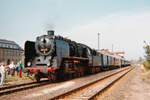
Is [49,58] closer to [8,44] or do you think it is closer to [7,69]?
[7,69]

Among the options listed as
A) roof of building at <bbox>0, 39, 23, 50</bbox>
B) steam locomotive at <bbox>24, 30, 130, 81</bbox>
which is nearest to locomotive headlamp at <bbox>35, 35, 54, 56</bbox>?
steam locomotive at <bbox>24, 30, 130, 81</bbox>

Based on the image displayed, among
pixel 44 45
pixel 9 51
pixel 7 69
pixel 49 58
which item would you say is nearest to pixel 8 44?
pixel 9 51

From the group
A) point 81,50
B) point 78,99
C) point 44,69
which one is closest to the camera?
point 78,99

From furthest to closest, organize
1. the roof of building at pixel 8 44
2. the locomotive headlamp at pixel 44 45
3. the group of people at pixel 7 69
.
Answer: the roof of building at pixel 8 44 → the locomotive headlamp at pixel 44 45 → the group of people at pixel 7 69

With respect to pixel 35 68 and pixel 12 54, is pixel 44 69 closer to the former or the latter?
pixel 35 68

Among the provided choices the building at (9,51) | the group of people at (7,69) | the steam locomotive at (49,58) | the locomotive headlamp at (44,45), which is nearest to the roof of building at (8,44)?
the building at (9,51)

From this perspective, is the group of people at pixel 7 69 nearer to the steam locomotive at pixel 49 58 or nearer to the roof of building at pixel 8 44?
the steam locomotive at pixel 49 58

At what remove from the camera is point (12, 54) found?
54.5 meters

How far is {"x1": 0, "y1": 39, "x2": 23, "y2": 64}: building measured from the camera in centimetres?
5035

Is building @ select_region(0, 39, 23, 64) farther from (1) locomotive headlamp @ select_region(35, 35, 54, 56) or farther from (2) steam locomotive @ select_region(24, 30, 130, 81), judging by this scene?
(1) locomotive headlamp @ select_region(35, 35, 54, 56)

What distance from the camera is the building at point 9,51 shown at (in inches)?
1982

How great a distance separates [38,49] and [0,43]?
44.2 m

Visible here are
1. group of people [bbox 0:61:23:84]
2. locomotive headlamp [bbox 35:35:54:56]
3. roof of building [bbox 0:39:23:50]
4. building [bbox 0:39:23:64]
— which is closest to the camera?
group of people [bbox 0:61:23:84]

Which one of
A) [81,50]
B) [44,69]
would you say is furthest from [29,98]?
[81,50]
